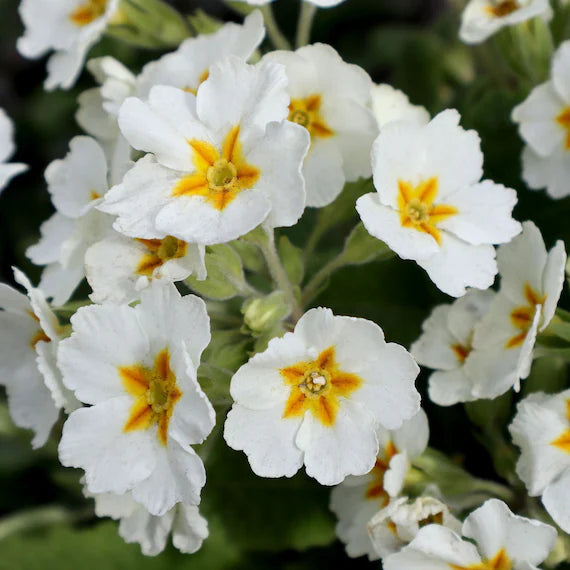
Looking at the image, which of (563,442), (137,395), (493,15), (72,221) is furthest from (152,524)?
(493,15)

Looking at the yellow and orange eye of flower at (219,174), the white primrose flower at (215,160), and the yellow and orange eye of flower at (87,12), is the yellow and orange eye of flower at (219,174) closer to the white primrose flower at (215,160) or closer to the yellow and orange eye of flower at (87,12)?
the white primrose flower at (215,160)

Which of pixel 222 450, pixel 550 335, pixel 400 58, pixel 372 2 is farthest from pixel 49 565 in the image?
pixel 372 2

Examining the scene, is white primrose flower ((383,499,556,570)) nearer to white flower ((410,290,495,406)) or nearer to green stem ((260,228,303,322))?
white flower ((410,290,495,406))

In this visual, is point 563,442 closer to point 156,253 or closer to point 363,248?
point 363,248

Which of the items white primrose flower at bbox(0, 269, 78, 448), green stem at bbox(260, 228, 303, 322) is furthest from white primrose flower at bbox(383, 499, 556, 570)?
white primrose flower at bbox(0, 269, 78, 448)

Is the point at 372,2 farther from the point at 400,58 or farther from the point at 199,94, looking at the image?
the point at 199,94

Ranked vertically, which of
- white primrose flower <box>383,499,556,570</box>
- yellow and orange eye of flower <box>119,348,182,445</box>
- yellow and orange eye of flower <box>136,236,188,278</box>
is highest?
yellow and orange eye of flower <box>136,236,188,278</box>
